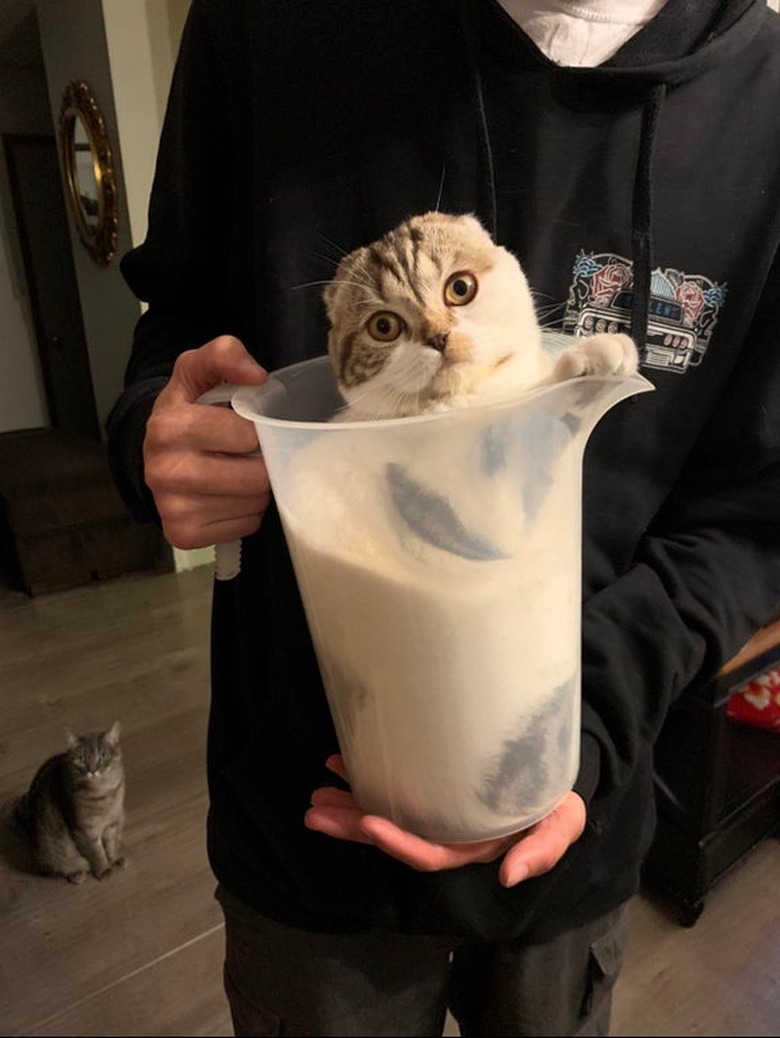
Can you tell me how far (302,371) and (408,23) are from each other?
22 cm

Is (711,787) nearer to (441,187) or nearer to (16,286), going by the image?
(441,187)

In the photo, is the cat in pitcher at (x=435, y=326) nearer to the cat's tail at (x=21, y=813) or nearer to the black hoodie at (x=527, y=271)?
the black hoodie at (x=527, y=271)

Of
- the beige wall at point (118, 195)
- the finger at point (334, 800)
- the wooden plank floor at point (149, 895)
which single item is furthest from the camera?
the beige wall at point (118, 195)

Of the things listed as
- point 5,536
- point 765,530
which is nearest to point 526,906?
point 765,530

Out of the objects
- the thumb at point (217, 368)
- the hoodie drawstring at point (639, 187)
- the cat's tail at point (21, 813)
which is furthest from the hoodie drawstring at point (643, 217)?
the cat's tail at point (21, 813)

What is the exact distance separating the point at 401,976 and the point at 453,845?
20cm

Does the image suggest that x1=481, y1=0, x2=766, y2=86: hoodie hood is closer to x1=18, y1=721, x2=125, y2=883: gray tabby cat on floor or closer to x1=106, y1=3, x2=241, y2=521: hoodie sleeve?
x1=106, y1=3, x2=241, y2=521: hoodie sleeve

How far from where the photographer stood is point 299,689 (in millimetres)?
457

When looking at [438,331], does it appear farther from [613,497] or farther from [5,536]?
[5,536]

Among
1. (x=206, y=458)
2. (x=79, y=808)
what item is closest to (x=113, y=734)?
(x=79, y=808)

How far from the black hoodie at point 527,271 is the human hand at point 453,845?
4 centimetres

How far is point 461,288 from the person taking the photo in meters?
0.35

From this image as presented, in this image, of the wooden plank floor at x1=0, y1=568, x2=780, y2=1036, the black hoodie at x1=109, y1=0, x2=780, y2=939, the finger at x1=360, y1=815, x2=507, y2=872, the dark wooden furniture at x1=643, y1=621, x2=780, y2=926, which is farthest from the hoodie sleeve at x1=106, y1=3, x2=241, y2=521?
the dark wooden furniture at x1=643, y1=621, x2=780, y2=926

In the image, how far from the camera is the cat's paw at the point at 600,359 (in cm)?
30
